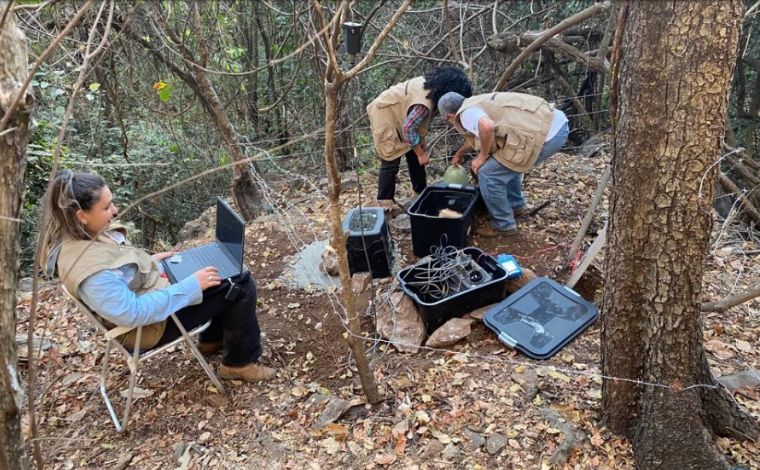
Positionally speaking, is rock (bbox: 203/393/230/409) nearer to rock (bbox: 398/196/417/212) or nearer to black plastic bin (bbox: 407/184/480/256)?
black plastic bin (bbox: 407/184/480/256)

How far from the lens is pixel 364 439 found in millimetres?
2512

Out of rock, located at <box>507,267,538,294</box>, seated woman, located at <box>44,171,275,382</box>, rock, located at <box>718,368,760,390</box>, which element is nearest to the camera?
seated woman, located at <box>44,171,275,382</box>

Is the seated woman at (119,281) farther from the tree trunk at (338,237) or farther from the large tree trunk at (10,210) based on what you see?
the tree trunk at (338,237)

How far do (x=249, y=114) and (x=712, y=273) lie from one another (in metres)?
6.56

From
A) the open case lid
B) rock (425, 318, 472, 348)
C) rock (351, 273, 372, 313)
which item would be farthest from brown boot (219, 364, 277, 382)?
the open case lid

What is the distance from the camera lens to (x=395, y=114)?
4.45 metres

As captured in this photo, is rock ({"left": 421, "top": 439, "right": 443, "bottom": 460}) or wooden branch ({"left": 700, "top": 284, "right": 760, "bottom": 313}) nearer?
wooden branch ({"left": 700, "top": 284, "right": 760, "bottom": 313})

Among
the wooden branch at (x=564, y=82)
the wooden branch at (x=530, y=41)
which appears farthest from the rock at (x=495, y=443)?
the wooden branch at (x=564, y=82)

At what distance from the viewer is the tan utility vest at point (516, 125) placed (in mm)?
3805

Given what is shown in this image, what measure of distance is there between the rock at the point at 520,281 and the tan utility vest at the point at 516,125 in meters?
0.83

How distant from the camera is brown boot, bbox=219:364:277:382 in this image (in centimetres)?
289

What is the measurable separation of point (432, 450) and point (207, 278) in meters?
1.33

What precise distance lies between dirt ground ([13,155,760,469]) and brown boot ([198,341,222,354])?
0.09 meters

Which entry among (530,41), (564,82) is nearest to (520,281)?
(530,41)
